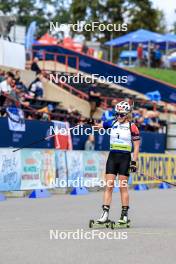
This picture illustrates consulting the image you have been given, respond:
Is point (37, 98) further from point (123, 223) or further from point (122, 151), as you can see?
point (123, 223)

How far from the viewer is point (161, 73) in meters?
50.4

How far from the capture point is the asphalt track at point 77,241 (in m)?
8.63

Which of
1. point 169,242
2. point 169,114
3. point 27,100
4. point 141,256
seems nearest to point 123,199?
point 169,242

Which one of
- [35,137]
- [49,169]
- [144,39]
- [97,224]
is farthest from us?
[144,39]

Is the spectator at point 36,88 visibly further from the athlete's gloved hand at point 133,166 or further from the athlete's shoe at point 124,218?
the athlete's shoe at point 124,218

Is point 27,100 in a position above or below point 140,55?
below

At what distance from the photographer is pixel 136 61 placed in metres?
53.1

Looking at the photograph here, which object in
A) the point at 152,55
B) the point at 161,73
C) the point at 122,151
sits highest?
the point at 152,55

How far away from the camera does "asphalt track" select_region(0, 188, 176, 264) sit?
8.63 m

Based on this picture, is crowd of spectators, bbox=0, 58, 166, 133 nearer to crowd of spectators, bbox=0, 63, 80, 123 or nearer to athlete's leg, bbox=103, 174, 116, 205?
crowd of spectators, bbox=0, 63, 80, 123

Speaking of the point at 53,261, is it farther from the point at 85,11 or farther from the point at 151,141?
the point at 85,11

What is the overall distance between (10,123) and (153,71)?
29.6m

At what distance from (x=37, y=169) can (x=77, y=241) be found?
948cm

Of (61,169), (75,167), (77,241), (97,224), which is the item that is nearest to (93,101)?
(75,167)
